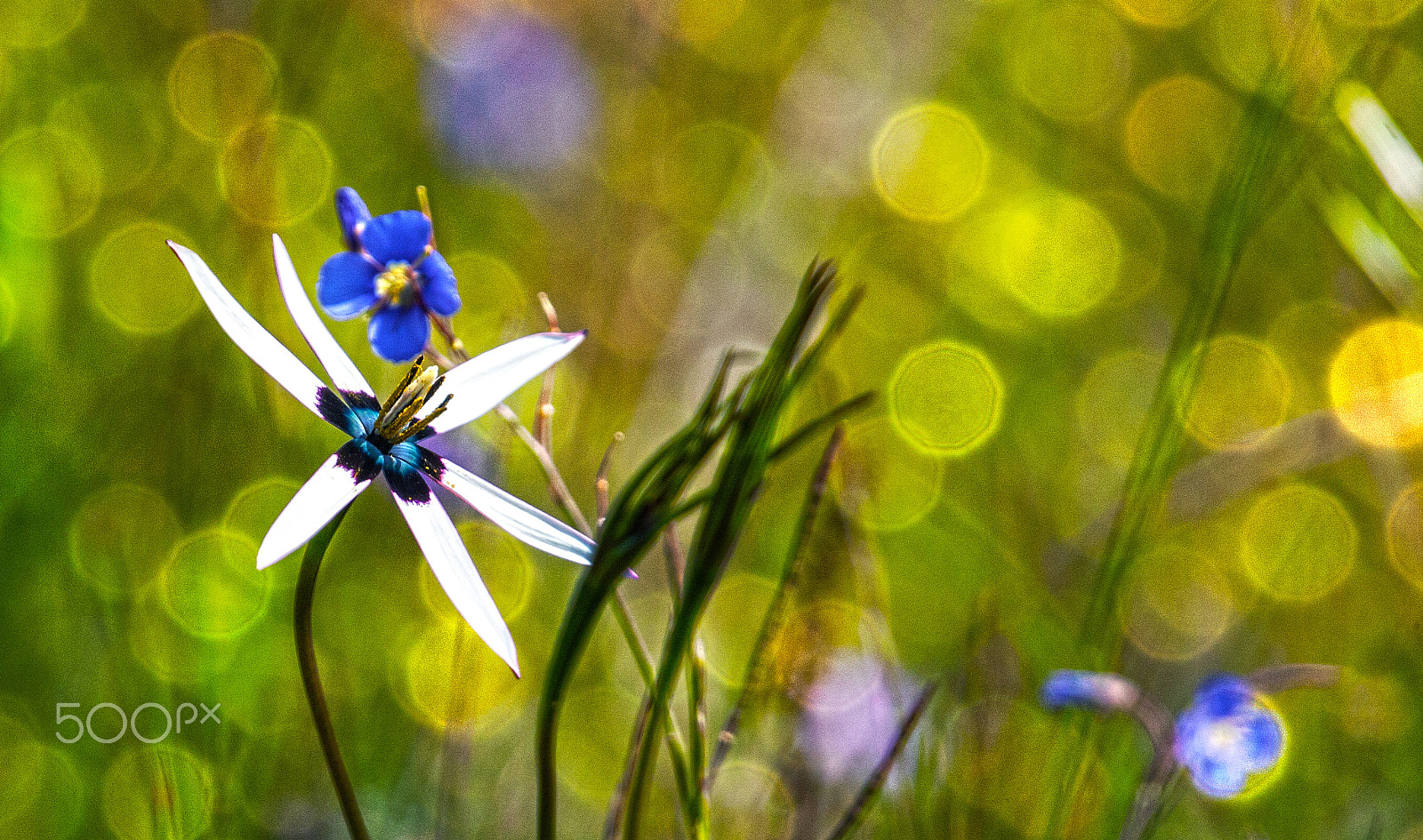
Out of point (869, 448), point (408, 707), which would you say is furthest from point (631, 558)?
point (869, 448)

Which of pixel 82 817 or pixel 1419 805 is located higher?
pixel 1419 805

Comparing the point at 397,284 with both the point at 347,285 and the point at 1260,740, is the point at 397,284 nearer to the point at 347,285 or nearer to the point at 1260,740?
the point at 347,285

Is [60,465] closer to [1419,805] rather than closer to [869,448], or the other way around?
[869,448]

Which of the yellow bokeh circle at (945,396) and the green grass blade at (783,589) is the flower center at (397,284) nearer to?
the green grass blade at (783,589)

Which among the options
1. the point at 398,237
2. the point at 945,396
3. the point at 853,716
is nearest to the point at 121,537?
the point at 398,237

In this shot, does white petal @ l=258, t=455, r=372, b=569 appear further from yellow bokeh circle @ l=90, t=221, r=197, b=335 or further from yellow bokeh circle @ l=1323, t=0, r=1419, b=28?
yellow bokeh circle @ l=1323, t=0, r=1419, b=28

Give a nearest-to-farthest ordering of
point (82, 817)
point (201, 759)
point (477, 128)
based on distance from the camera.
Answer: point (201, 759) → point (82, 817) → point (477, 128)

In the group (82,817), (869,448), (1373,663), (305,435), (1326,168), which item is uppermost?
(1326,168)
